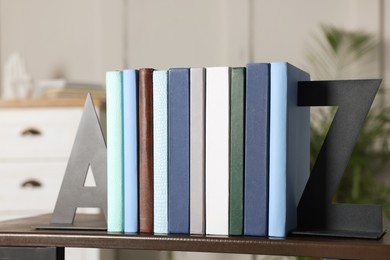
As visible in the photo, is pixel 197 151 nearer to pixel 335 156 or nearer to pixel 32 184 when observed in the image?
pixel 335 156

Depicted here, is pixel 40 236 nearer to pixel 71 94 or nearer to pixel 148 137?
pixel 148 137

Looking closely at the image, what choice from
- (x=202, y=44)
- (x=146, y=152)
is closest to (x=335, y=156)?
(x=146, y=152)

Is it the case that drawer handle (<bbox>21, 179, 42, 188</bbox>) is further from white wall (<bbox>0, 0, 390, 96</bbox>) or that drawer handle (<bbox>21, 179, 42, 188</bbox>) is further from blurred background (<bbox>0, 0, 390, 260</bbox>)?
→ white wall (<bbox>0, 0, 390, 96</bbox>)

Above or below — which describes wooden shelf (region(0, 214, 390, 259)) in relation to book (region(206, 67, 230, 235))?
below

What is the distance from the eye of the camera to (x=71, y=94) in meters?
3.14

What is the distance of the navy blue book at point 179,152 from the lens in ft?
4.07

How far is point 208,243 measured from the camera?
1157 mm

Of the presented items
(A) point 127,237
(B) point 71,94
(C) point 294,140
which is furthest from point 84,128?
(B) point 71,94

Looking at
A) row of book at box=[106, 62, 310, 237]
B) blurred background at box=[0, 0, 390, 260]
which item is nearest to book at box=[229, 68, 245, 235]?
row of book at box=[106, 62, 310, 237]

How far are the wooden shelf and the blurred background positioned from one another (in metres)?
1.85

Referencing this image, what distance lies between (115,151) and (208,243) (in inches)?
10.3

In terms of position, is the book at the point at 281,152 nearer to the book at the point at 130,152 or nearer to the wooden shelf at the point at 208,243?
the wooden shelf at the point at 208,243

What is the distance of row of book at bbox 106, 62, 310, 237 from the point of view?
1.20 meters

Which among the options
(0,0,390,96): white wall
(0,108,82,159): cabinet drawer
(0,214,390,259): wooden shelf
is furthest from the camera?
(0,0,390,96): white wall
